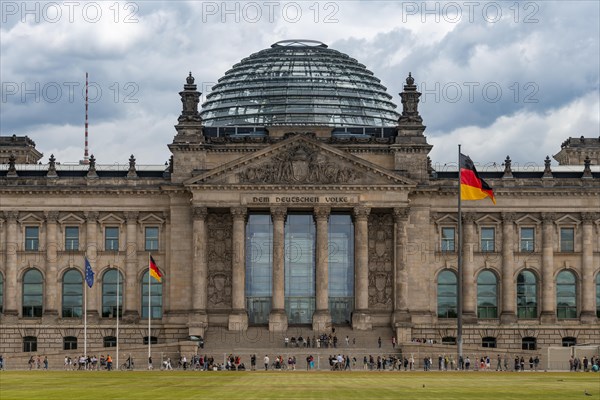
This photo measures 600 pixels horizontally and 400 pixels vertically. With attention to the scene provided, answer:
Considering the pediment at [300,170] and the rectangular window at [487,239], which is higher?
the pediment at [300,170]

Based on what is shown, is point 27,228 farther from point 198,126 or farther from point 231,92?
point 231,92

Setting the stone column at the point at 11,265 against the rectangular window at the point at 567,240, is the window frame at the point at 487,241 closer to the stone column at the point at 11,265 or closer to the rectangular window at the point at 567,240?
the rectangular window at the point at 567,240

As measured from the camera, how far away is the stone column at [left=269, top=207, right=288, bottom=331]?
14188 cm

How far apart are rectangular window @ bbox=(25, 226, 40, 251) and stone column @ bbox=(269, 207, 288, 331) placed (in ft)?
76.3

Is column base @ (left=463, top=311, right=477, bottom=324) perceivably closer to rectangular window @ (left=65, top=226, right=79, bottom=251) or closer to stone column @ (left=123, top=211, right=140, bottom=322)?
stone column @ (left=123, top=211, right=140, bottom=322)

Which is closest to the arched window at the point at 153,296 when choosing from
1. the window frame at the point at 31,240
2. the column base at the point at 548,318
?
the window frame at the point at 31,240

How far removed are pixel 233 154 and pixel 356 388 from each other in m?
65.6

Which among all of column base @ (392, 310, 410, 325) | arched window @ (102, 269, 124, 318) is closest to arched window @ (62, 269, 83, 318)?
arched window @ (102, 269, 124, 318)

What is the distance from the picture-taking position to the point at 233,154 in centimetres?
14700

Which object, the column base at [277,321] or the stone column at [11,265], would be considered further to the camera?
the stone column at [11,265]

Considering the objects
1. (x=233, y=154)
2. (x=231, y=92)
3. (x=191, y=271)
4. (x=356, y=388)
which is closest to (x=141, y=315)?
(x=191, y=271)

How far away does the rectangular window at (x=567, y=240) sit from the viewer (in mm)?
148375

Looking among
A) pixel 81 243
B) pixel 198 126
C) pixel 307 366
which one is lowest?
pixel 307 366

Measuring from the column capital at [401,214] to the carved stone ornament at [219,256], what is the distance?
16.0 metres
